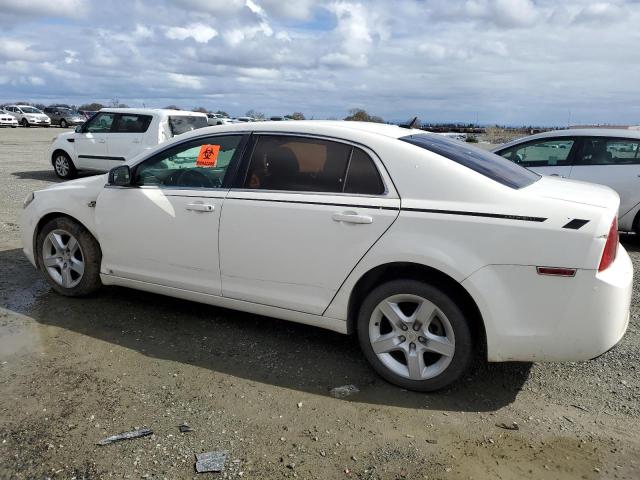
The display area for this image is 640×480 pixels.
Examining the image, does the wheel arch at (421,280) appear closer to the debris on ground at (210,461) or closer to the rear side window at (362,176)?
the rear side window at (362,176)

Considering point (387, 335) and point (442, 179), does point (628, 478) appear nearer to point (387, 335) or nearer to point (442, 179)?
point (387, 335)

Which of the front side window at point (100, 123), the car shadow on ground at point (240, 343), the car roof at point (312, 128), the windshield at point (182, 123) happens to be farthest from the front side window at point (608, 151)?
the front side window at point (100, 123)

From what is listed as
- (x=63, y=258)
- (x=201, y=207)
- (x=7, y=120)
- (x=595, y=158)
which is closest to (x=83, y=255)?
(x=63, y=258)

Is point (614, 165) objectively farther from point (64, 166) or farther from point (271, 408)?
point (64, 166)

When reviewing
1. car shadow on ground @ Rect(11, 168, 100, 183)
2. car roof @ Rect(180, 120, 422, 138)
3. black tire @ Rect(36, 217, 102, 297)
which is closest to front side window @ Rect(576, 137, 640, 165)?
car roof @ Rect(180, 120, 422, 138)

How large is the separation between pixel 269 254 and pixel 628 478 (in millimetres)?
2404

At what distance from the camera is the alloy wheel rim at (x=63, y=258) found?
15.5 feet

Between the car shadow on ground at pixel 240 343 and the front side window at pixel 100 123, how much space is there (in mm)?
7549

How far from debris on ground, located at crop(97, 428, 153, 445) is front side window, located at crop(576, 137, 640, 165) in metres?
6.76

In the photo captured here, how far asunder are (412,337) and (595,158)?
17.8 ft

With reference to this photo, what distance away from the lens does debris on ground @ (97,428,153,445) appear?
2.89 metres

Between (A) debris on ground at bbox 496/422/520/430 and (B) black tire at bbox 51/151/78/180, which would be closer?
(A) debris on ground at bbox 496/422/520/430

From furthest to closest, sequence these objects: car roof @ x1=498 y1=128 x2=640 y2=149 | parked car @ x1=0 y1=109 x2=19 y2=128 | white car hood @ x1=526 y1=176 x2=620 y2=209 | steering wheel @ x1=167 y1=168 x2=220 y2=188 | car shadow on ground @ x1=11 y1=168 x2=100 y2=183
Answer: parked car @ x1=0 y1=109 x2=19 y2=128, car shadow on ground @ x1=11 y1=168 x2=100 y2=183, car roof @ x1=498 y1=128 x2=640 y2=149, steering wheel @ x1=167 y1=168 x2=220 y2=188, white car hood @ x1=526 y1=176 x2=620 y2=209

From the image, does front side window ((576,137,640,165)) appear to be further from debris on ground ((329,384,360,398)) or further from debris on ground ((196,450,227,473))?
debris on ground ((196,450,227,473))
